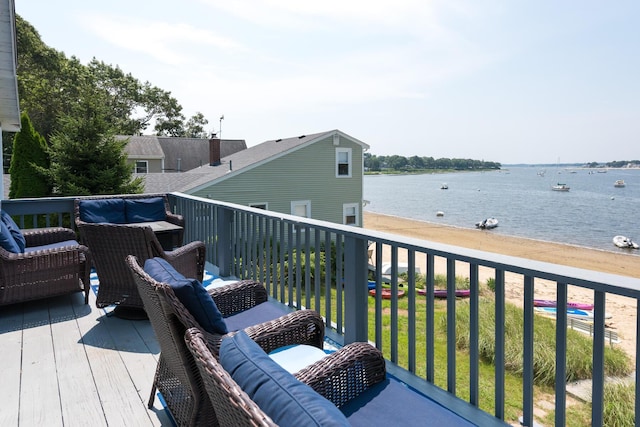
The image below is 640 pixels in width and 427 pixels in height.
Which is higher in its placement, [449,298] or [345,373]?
[449,298]

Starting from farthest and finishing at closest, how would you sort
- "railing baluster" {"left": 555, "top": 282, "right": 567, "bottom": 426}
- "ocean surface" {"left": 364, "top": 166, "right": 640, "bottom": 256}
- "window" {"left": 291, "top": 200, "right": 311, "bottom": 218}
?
"ocean surface" {"left": 364, "top": 166, "right": 640, "bottom": 256} < "window" {"left": 291, "top": 200, "right": 311, "bottom": 218} < "railing baluster" {"left": 555, "top": 282, "right": 567, "bottom": 426}

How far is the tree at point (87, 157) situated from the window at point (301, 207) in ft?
22.2

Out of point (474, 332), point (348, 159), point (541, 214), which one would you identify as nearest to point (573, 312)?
point (474, 332)

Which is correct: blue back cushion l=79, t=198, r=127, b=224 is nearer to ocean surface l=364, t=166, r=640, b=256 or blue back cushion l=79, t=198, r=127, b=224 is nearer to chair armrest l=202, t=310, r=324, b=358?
chair armrest l=202, t=310, r=324, b=358

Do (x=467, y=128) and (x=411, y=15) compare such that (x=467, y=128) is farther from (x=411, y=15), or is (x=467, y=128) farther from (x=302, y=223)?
(x=302, y=223)

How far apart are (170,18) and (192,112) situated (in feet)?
114

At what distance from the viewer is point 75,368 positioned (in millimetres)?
2869

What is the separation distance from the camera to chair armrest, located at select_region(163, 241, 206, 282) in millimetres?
3741

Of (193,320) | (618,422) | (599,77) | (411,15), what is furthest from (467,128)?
(193,320)

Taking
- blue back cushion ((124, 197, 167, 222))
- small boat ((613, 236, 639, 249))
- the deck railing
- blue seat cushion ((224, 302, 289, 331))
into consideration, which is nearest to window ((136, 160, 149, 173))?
blue back cushion ((124, 197, 167, 222))

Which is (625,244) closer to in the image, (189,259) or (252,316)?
(189,259)

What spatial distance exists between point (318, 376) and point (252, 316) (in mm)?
1077

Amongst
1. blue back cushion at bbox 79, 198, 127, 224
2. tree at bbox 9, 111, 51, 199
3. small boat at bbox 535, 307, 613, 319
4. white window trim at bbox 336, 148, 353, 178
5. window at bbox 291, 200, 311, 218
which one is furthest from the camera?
white window trim at bbox 336, 148, 353, 178

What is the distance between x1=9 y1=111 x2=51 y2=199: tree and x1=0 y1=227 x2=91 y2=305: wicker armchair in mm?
11389
